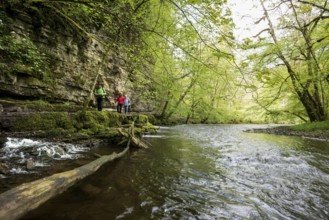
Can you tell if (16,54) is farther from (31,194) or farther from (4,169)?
(31,194)

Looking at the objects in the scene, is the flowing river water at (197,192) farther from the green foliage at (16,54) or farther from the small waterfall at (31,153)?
the green foliage at (16,54)

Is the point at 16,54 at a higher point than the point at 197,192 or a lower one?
higher

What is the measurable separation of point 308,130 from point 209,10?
1635cm

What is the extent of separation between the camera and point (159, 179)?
499 cm

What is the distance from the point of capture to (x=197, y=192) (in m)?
4.28

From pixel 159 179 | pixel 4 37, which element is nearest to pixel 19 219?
pixel 159 179

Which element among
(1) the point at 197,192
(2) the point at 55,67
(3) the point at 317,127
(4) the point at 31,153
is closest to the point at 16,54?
(2) the point at 55,67

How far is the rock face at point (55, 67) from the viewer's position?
1003cm

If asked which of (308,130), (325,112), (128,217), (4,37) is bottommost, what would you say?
(128,217)

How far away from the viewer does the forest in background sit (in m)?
4.55

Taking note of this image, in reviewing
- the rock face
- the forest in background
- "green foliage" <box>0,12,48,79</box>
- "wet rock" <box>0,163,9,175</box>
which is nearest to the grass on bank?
the forest in background

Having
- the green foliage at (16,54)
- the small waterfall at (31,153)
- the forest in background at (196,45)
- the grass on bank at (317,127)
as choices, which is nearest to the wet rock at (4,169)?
the small waterfall at (31,153)

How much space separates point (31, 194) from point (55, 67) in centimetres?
1162

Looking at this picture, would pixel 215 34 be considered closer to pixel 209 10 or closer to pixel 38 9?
pixel 209 10
